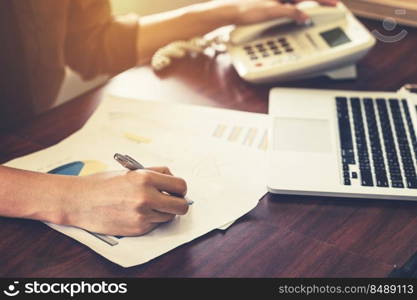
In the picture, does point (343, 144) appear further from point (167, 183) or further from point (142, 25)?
point (142, 25)

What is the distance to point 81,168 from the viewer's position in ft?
3.18

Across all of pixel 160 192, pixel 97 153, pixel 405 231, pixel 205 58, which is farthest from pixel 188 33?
pixel 405 231

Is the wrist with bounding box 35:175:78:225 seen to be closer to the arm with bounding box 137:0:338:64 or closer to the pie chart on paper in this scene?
the pie chart on paper

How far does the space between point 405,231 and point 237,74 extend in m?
0.55

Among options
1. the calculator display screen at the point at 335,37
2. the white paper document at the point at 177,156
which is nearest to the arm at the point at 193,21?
the calculator display screen at the point at 335,37

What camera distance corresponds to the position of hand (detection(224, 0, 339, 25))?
1.30m

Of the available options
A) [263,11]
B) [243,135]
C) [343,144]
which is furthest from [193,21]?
[343,144]

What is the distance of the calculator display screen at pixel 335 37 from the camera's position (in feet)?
4.04

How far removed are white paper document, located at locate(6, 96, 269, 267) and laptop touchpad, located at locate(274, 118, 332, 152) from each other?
3 cm

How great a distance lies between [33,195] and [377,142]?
1.86ft

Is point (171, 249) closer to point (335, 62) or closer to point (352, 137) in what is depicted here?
point (352, 137)

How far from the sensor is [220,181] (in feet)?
3.08

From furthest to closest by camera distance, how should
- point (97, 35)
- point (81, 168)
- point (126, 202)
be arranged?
point (97, 35) → point (81, 168) → point (126, 202)

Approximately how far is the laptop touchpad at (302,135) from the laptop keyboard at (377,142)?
0.03 metres
